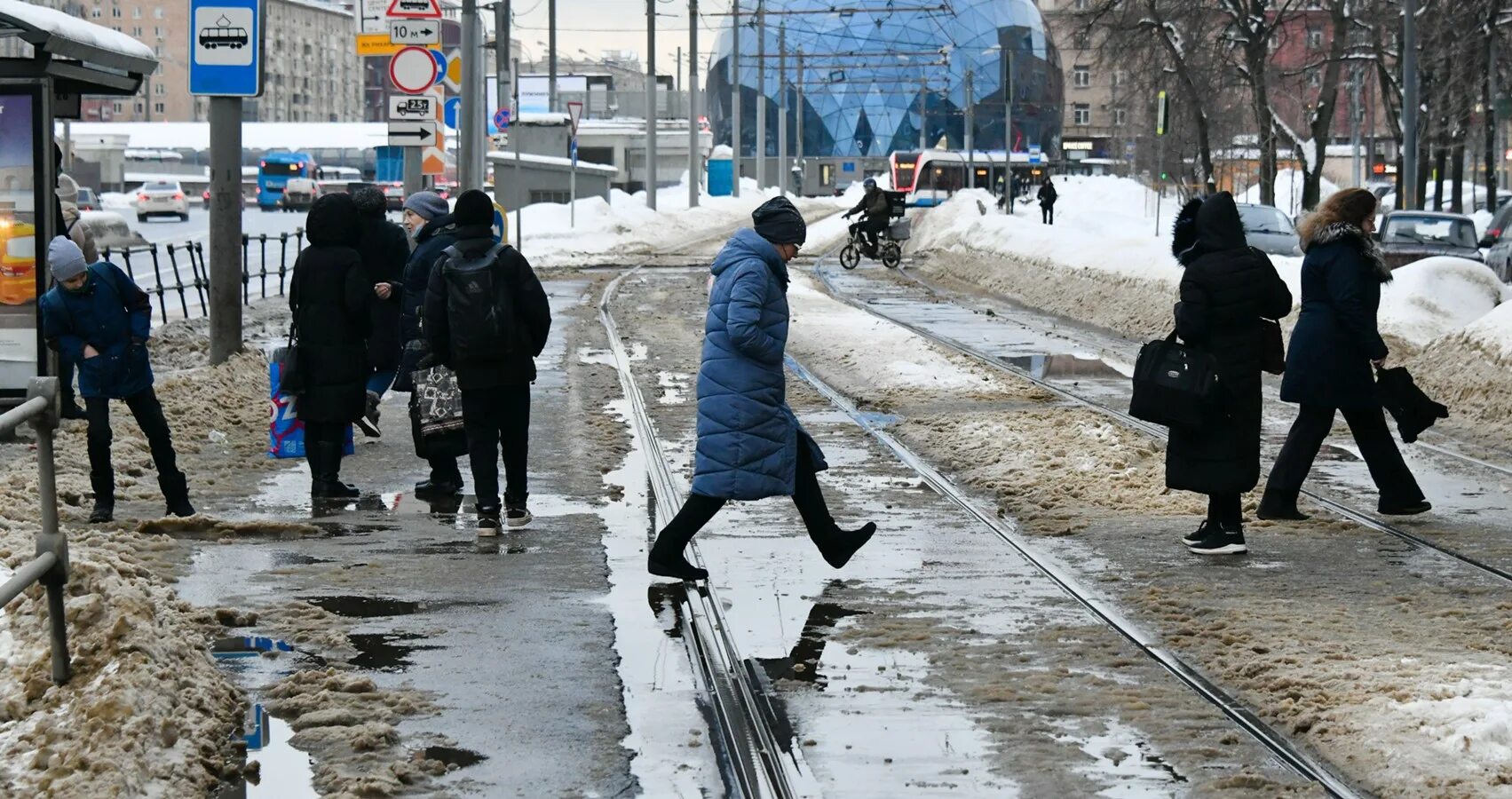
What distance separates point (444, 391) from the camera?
10531 millimetres

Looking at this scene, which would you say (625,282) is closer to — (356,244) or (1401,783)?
(356,244)

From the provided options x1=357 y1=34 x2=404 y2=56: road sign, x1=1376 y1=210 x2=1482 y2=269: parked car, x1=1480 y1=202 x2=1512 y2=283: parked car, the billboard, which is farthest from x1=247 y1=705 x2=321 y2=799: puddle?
x1=1376 y1=210 x2=1482 y2=269: parked car

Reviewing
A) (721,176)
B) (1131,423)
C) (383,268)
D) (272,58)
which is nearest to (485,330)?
(383,268)

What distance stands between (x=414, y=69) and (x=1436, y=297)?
10.4m

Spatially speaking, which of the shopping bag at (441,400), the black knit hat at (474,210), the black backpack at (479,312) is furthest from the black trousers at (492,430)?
the black knit hat at (474,210)

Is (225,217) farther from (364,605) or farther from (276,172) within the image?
(276,172)

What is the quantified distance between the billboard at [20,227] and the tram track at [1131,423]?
23.3 ft

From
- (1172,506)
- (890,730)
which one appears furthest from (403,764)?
(1172,506)

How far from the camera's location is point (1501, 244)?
29984 mm

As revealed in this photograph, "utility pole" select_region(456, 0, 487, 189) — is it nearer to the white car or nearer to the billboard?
the billboard

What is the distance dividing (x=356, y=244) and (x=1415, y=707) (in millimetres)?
6782

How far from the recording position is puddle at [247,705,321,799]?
552cm

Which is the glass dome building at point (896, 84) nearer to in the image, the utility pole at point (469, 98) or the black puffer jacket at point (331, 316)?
the utility pole at point (469, 98)

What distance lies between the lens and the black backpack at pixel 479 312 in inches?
373
